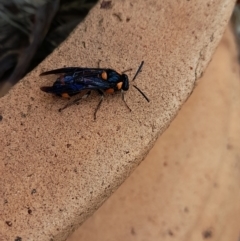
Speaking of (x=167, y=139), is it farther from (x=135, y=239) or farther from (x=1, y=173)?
(x=1, y=173)

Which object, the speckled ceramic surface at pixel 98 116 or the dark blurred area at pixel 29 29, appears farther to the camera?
the dark blurred area at pixel 29 29

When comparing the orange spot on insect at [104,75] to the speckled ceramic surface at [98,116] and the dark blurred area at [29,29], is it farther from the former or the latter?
the dark blurred area at [29,29]

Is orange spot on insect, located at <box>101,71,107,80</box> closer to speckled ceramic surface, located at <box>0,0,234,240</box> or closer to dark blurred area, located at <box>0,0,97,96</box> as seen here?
speckled ceramic surface, located at <box>0,0,234,240</box>

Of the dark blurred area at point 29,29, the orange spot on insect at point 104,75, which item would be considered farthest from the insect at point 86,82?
the dark blurred area at point 29,29

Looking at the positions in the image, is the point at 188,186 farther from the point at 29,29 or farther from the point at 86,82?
the point at 29,29

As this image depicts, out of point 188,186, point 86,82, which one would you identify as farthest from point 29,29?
point 188,186

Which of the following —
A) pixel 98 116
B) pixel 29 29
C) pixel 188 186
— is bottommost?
pixel 188 186
